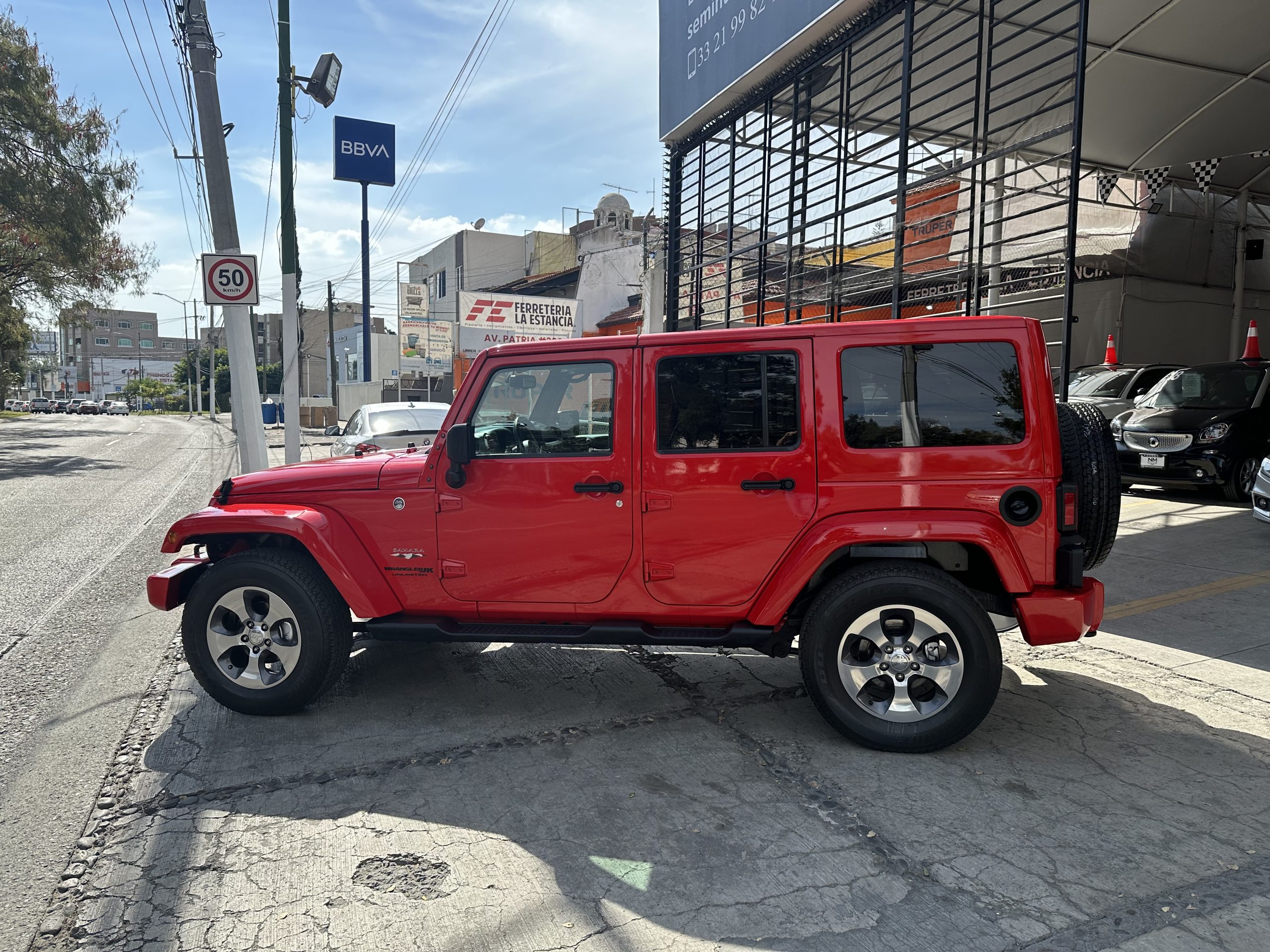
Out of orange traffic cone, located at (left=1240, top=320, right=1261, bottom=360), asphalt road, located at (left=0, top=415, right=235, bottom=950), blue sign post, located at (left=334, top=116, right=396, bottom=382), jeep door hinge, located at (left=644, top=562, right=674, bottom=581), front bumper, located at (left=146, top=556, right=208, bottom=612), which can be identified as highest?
blue sign post, located at (left=334, top=116, right=396, bottom=382)

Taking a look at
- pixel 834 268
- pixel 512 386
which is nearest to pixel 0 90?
pixel 834 268

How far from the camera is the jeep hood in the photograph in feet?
14.5

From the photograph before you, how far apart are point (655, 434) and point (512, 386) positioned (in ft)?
2.54

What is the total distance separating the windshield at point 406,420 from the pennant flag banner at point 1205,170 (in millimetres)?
13559

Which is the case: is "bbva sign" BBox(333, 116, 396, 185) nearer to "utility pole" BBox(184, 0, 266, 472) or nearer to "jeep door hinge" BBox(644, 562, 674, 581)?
"utility pole" BBox(184, 0, 266, 472)

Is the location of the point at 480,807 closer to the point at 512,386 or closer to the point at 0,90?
the point at 512,386

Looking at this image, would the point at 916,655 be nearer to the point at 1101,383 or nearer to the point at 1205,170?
the point at 1101,383

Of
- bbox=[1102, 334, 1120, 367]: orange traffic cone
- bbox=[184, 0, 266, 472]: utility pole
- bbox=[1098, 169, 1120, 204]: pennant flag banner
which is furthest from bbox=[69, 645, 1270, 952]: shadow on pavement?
bbox=[1098, 169, 1120, 204]: pennant flag banner

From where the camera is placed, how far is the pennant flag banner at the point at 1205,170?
15.1 m

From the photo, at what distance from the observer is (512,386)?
4352 millimetres

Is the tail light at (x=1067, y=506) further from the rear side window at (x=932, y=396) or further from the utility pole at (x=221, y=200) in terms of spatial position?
the utility pole at (x=221, y=200)

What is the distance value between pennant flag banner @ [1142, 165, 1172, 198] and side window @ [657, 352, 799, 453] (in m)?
15.0

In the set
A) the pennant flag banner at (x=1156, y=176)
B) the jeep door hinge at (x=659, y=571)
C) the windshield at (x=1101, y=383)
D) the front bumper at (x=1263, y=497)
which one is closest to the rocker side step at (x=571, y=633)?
the jeep door hinge at (x=659, y=571)

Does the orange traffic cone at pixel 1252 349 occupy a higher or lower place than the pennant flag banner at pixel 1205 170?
lower
